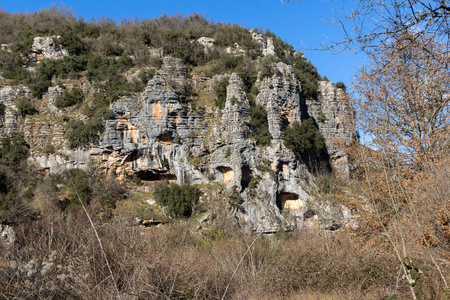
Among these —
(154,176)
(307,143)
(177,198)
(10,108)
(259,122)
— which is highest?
(10,108)

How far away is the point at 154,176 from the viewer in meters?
27.0

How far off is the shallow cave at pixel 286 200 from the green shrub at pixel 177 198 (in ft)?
20.0

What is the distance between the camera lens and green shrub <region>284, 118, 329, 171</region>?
24188mm

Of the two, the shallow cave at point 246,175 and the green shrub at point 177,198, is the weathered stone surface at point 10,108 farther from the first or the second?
the shallow cave at point 246,175

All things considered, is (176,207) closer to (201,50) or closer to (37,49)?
(201,50)

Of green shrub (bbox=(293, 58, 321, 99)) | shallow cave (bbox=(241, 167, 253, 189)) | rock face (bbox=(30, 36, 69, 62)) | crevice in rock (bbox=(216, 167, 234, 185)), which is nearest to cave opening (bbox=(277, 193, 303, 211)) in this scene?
shallow cave (bbox=(241, 167, 253, 189))

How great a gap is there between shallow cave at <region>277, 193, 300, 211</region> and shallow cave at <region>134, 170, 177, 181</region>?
8.99m

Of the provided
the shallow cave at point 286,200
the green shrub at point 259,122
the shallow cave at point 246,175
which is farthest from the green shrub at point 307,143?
the shallow cave at point 246,175

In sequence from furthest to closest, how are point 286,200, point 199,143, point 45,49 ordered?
point 45,49 < point 199,143 < point 286,200

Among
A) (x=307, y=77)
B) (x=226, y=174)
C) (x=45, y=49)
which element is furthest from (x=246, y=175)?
(x=45, y=49)

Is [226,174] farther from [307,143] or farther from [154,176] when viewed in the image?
[154,176]

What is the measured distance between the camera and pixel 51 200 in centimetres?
2103

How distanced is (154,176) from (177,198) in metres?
5.60

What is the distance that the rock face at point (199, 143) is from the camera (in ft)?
75.3
